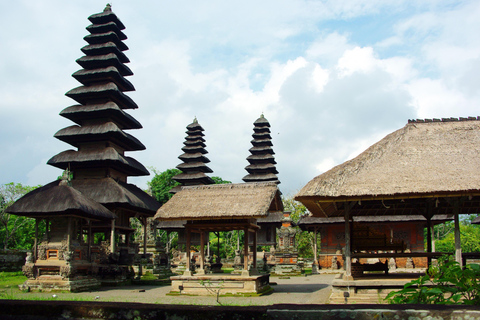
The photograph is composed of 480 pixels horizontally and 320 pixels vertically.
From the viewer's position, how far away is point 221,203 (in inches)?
642

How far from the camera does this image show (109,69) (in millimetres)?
26891

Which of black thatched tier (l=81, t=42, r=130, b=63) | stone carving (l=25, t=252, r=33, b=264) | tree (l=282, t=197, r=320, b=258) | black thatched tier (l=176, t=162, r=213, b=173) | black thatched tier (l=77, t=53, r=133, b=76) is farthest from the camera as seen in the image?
tree (l=282, t=197, r=320, b=258)

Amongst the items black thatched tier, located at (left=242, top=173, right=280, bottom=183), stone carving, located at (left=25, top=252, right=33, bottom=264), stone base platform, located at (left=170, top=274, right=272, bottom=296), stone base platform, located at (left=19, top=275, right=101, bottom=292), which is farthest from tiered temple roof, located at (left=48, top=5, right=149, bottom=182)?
black thatched tier, located at (left=242, top=173, right=280, bottom=183)

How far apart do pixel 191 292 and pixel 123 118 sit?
15242mm

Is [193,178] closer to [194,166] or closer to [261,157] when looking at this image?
[194,166]

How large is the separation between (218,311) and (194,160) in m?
41.3

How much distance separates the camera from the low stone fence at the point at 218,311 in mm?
3104

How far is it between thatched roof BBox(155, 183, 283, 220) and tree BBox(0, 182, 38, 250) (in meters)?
25.4

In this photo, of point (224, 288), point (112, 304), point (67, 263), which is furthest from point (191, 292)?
point (112, 304)

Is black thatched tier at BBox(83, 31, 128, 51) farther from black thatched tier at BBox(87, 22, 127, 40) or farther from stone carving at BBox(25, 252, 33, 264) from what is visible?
stone carving at BBox(25, 252, 33, 264)

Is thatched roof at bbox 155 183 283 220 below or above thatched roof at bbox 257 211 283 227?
above

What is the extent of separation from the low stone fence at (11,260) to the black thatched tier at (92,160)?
6.95 m

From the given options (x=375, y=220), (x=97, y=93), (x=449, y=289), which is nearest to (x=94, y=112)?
(x=97, y=93)

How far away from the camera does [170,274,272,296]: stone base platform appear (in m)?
15.5
